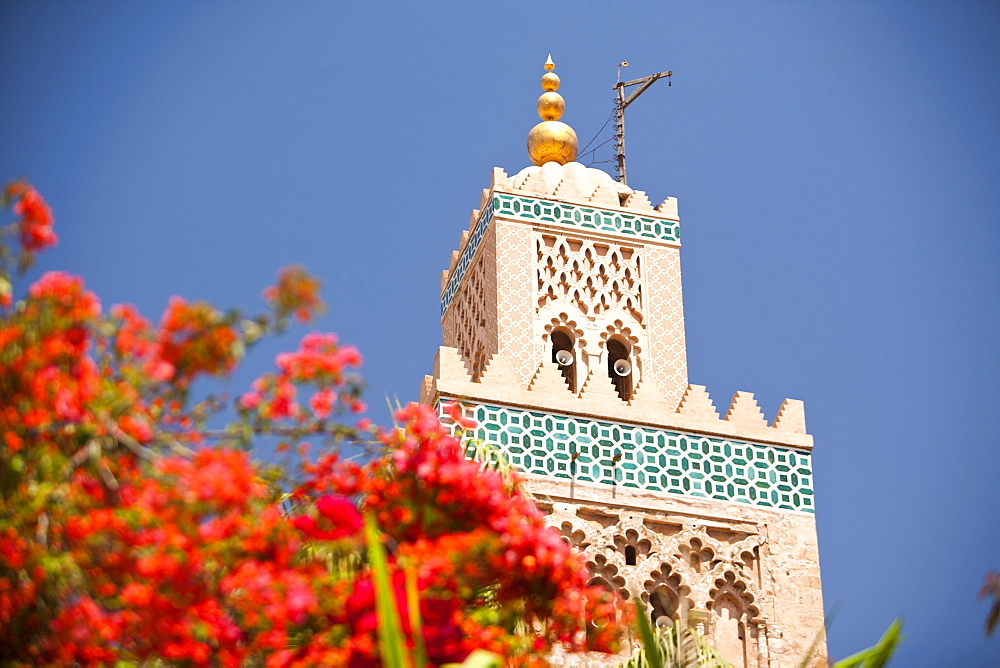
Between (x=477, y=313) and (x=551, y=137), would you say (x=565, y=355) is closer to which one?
(x=477, y=313)

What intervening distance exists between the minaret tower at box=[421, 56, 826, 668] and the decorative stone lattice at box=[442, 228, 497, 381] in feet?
0.11

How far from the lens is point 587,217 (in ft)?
52.1

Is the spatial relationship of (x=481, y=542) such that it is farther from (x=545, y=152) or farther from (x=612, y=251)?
(x=545, y=152)

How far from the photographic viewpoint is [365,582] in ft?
22.7

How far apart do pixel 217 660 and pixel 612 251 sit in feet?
32.5

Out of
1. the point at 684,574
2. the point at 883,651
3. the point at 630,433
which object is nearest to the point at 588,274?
the point at 630,433

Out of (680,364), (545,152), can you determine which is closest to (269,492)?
(680,364)

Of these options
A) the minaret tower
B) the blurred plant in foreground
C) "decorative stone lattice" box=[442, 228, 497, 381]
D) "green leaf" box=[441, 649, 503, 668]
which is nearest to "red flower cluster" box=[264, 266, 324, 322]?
the blurred plant in foreground

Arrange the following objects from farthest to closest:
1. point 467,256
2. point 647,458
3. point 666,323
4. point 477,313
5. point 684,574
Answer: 1. point 467,256
2. point 477,313
3. point 666,323
4. point 647,458
5. point 684,574

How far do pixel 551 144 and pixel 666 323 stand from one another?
105 inches

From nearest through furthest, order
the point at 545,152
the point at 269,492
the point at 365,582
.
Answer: the point at 365,582
the point at 269,492
the point at 545,152

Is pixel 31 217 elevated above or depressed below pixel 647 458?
below

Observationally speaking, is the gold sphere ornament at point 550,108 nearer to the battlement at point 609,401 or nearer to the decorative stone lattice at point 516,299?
the decorative stone lattice at point 516,299

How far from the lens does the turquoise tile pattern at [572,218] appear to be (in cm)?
1566
